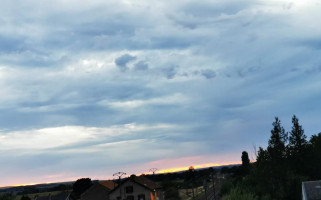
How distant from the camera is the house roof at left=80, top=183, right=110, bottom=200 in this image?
107644 mm

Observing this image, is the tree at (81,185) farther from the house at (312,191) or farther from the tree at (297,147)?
the house at (312,191)

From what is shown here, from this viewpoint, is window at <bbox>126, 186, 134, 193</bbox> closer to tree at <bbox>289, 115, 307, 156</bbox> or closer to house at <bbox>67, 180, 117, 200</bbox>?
house at <bbox>67, 180, 117, 200</bbox>

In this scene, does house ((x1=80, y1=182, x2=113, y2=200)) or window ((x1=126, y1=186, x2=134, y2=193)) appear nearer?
window ((x1=126, y1=186, x2=134, y2=193))

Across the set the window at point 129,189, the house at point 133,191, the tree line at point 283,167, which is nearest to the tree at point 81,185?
the house at point 133,191

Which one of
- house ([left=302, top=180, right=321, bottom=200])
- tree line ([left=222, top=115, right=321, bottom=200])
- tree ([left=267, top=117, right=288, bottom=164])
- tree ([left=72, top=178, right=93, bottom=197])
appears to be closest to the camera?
house ([left=302, top=180, right=321, bottom=200])

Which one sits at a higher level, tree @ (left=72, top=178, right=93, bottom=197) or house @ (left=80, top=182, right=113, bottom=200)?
tree @ (left=72, top=178, right=93, bottom=197)

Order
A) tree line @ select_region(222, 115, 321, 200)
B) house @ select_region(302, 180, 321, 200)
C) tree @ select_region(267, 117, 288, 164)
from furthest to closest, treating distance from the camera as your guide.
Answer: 1. tree @ select_region(267, 117, 288, 164)
2. tree line @ select_region(222, 115, 321, 200)
3. house @ select_region(302, 180, 321, 200)

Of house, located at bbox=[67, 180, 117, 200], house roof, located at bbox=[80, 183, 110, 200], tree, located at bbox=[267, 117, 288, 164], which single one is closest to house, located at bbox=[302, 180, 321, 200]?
tree, located at bbox=[267, 117, 288, 164]

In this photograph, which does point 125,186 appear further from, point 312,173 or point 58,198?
point 312,173

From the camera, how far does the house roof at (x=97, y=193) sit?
4238 inches

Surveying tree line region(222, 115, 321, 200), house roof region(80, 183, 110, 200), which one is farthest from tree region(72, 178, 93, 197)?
tree line region(222, 115, 321, 200)

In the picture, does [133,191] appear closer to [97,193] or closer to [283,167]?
[97,193]

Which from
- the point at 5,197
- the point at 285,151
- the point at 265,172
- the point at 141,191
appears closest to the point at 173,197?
the point at 141,191

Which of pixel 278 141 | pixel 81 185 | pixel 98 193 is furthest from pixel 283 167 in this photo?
pixel 81 185
